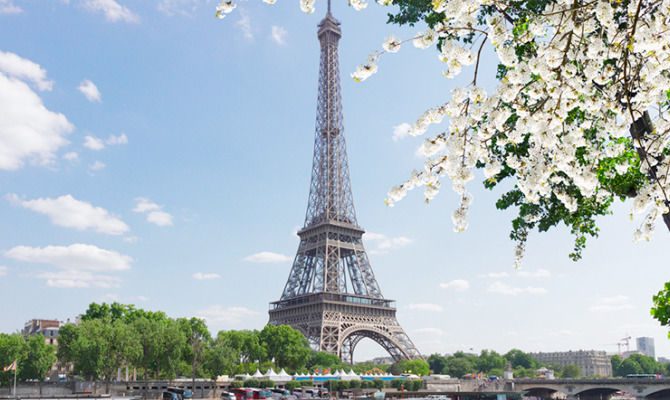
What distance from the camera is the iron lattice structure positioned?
8706 cm

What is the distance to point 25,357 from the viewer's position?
6275cm

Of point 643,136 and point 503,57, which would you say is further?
point 643,136

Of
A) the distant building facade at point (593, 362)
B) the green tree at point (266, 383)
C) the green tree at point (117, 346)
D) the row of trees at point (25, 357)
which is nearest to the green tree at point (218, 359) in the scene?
the green tree at point (266, 383)

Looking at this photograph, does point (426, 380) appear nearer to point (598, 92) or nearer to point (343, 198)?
point (343, 198)

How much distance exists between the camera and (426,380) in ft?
279

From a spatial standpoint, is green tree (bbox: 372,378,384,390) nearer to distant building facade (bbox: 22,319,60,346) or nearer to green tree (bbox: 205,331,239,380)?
green tree (bbox: 205,331,239,380)

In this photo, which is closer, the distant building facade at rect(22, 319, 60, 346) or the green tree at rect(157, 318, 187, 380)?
the green tree at rect(157, 318, 187, 380)

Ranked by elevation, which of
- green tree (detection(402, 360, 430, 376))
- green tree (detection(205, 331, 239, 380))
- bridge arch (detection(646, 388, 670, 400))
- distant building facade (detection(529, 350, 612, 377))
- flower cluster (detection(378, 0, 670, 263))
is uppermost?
flower cluster (detection(378, 0, 670, 263))

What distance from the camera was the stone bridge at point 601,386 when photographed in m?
78.8

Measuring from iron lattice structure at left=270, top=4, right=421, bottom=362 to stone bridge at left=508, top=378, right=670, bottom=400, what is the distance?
19.4 meters

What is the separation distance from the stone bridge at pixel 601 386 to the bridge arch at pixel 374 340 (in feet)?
63.5

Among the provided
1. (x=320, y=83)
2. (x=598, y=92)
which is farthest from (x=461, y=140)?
(x=320, y=83)

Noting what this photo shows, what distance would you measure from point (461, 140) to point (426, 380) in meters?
83.1

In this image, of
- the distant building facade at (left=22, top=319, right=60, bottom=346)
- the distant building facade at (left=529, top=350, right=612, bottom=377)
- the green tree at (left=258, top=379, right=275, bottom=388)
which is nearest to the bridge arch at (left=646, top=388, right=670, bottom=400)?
the green tree at (left=258, top=379, right=275, bottom=388)
